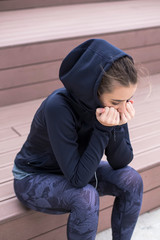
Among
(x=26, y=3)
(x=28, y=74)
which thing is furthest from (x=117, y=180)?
(x=26, y=3)

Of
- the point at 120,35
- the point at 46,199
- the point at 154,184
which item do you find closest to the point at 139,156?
the point at 154,184

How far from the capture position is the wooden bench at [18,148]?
4.87 feet

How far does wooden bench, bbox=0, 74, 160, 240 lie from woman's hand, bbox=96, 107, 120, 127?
18.7 inches

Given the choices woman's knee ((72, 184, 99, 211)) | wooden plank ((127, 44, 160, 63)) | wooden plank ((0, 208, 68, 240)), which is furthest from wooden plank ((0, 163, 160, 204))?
wooden plank ((127, 44, 160, 63))

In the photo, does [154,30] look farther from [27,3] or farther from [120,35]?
[27,3]

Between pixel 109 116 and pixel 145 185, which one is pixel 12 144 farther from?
pixel 109 116

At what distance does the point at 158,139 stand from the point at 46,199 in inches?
35.9

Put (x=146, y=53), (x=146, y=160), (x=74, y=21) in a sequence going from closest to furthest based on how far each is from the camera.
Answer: (x=146, y=160) < (x=146, y=53) < (x=74, y=21)

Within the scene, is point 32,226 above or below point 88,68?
below

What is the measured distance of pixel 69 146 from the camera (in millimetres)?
1274

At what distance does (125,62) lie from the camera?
125 centimetres

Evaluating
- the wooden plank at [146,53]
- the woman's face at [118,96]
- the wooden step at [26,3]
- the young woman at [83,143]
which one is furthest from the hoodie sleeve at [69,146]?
the wooden step at [26,3]

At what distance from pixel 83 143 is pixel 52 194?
0.21 metres

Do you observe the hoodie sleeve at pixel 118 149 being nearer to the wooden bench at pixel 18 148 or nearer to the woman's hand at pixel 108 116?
the woman's hand at pixel 108 116
